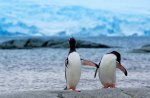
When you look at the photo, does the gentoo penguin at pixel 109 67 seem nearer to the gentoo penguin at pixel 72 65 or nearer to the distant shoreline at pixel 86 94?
the gentoo penguin at pixel 72 65

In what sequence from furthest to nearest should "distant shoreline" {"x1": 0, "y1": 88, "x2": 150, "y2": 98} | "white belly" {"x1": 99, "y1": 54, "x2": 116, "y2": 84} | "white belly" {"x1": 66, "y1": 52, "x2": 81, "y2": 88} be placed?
"white belly" {"x1": 99, "y1": 54, "x2": 116, "y2": 84} < "white belly" {"x1": 66, "y1": 52, "x2": 81, "y2": 88} < "distant shoreline" {"x1": 0, "y1": 88, "x2": 150, "y2": 98}

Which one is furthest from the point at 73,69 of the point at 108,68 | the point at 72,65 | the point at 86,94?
the point at 86,94

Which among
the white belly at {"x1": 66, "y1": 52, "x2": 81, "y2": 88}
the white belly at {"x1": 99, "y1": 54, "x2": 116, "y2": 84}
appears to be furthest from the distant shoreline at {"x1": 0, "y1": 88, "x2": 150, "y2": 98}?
the white belly at {"x1": 99, "y1": 54, "x2": 116, "y2": 84}

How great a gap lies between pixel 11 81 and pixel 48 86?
2.29 metres

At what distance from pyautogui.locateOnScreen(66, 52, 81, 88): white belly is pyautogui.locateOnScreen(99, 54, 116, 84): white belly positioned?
67 cm

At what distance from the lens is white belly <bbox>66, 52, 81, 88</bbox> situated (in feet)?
34.7

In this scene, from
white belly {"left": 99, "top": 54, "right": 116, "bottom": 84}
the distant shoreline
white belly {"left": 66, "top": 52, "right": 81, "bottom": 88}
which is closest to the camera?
the distant shoreline

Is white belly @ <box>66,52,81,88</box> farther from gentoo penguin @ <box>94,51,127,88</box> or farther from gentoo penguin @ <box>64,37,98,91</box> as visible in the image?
gentoo penguin @ <box>94,51,127,88</box>

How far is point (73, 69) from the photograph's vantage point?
423 inches

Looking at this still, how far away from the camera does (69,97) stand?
957 centimetres

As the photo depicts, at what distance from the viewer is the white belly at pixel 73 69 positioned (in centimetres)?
1059

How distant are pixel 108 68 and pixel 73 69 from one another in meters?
0.90

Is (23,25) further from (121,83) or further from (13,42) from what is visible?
(121,83)

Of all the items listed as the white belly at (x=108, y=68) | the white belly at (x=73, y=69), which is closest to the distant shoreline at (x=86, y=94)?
the white belly at (x=73, y=69)
